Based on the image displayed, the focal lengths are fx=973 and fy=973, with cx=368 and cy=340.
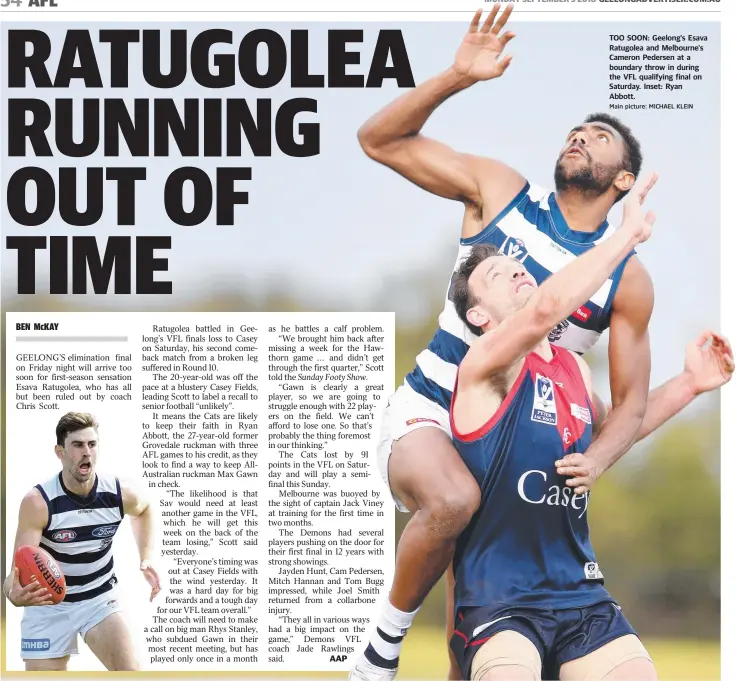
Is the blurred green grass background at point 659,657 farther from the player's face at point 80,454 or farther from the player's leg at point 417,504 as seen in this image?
the player's face at point 80,454

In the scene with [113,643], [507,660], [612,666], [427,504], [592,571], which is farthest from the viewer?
[113,643]

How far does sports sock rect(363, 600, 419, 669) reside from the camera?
552cm

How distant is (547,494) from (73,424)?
2.75 metres

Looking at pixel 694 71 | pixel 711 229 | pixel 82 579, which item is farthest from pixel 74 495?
pixel 694 71

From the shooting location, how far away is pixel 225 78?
5.77 metres

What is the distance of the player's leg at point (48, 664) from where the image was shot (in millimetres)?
5617

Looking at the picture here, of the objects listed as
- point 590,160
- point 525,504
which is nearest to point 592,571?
point 525,504

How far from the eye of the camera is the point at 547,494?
5.39m

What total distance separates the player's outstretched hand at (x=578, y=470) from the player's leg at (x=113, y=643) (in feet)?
8.71

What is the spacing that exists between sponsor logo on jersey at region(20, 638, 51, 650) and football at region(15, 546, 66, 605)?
0.25m

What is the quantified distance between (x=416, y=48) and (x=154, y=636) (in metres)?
3.75

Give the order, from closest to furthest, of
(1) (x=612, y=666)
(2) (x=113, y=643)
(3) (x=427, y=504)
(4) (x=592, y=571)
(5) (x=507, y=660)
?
(5) (x=507, y=660) < (1) (x=612, y=666) < (3) (x=427, y=504) < (4) (x=592, y=571) < (2) (x=113, y=643)

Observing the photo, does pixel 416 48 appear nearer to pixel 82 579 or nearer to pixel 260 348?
pixel 260 348

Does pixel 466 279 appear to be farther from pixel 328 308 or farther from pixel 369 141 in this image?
pixel 369 141
